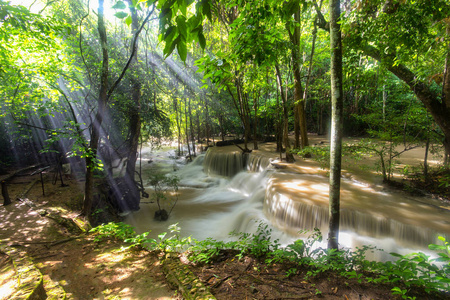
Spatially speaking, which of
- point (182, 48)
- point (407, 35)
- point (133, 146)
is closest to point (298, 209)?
point (407, 35)

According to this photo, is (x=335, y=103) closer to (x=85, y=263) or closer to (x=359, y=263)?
(x=359, y=263)

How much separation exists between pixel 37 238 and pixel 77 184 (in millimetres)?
5214

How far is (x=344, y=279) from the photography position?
8.00 feet

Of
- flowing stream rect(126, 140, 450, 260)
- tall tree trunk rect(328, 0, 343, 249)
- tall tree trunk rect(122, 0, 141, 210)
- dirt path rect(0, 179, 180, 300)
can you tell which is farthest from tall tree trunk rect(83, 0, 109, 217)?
tall tree trunk rect(328, 0, 343, 249)

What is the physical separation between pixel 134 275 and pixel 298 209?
456cm

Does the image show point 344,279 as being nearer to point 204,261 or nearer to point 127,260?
point 204,261

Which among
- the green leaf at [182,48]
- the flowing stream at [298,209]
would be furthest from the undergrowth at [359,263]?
the green leaf at [182,48]

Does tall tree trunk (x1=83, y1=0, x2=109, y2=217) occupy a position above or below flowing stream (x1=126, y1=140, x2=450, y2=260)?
above

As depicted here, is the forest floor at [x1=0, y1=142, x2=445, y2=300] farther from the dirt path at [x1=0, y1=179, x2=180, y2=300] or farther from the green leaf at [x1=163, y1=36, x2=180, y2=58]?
the green leaf at [x1=163, y1=36, x2=180, y2=58]

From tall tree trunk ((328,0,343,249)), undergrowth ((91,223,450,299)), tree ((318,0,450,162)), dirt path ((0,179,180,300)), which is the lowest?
dirt path ((0,179,180,300))

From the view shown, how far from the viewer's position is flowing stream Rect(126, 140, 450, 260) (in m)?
4.66

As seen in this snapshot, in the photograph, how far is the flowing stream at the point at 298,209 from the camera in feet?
15.3

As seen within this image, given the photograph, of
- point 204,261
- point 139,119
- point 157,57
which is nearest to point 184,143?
point 157,57

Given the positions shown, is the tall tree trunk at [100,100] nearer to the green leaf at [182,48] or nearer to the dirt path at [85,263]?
the dirt path at [85,263]
